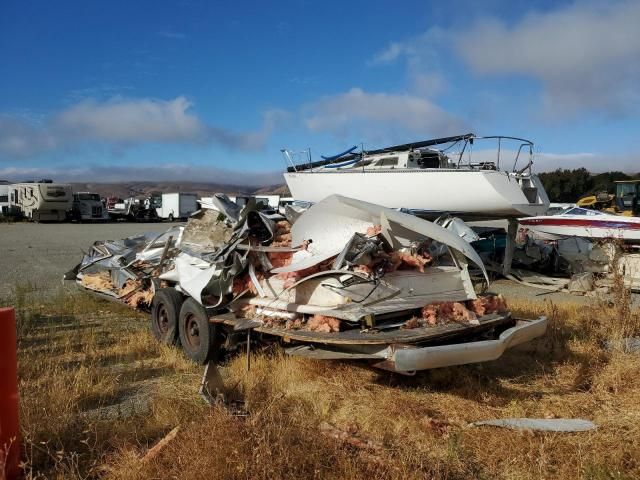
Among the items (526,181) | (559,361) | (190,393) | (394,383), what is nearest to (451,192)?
(526,181)

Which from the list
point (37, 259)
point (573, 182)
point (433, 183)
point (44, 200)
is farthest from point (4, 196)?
point (573, 182)

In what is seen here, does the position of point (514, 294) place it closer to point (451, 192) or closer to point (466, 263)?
point (451, 192)

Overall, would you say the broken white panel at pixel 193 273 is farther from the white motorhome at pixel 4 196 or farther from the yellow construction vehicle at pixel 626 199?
the white motorhome at pixel 4 196

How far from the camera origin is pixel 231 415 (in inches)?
140

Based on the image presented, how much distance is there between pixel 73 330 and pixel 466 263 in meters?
4.95

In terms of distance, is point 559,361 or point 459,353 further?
point 559,361

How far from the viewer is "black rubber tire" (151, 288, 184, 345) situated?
6.05 metres

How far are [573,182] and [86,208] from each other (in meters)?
41.9

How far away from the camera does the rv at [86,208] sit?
38.9 metres

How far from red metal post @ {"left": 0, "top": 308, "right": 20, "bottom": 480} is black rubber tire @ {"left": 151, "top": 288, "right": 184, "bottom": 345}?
291cm

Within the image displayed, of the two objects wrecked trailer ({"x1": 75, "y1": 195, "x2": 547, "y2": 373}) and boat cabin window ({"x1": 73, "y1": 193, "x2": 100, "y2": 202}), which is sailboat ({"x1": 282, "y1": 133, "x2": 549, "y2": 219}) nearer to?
wrecked trailer ({"x1": 75, "y1": 195, "x2": 547, "y2": 373})

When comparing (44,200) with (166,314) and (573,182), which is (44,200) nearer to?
(166,314)

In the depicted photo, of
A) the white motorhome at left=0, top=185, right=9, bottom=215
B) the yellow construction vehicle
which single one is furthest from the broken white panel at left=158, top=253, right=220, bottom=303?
the white motorhome at left=0, top=185, right=9, bottom=215

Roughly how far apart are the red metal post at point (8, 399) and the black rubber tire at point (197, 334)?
2.38 metres
